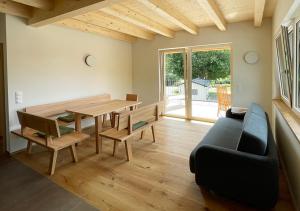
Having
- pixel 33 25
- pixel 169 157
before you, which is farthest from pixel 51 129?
pixel 33 25

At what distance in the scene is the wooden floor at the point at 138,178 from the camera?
194cm

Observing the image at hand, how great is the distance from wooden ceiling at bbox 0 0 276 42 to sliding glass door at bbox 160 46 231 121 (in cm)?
70

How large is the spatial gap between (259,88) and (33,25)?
4.58 meters

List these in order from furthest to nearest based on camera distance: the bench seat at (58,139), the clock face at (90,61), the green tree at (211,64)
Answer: the green tree at (211,64), the clock face at (90,61), the bench seat at (58,139)

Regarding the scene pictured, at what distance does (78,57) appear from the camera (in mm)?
4219

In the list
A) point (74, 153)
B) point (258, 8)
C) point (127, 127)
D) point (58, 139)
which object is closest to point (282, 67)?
point (258, 8)

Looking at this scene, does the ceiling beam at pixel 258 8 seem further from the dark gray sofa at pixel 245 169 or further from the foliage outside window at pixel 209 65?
the dark gray sofa at pixel 245 169

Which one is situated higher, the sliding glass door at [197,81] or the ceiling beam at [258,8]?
the ceiling beam at [258,8]

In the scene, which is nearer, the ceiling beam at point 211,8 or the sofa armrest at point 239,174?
the sofa armrest at point 239,174

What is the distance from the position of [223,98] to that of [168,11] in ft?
8.61

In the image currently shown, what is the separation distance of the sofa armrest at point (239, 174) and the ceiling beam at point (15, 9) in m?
3.33

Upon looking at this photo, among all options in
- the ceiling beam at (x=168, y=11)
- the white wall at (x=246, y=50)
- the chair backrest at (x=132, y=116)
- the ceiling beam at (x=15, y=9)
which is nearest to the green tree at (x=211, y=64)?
the white wall at (x=246, y=50)

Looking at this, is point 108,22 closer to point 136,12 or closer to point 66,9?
point 136,12

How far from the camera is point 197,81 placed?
5.08 m
